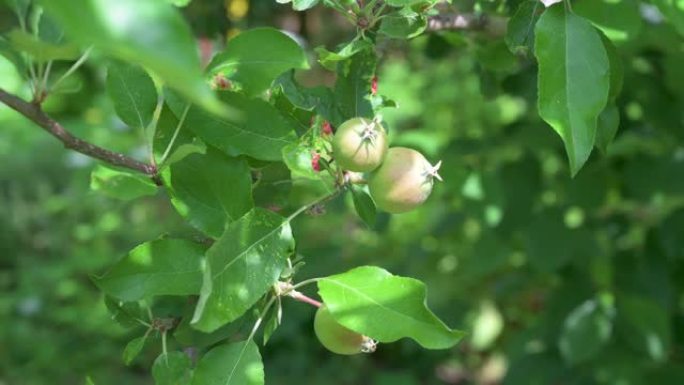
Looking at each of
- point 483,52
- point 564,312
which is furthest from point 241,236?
point 564,312

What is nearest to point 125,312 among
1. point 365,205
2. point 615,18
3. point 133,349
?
point 133,349

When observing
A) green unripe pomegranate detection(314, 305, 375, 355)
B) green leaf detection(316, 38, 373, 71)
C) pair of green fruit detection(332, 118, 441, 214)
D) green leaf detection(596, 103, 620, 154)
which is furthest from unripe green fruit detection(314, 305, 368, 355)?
green leaf detection(596, 103, 620, 154)

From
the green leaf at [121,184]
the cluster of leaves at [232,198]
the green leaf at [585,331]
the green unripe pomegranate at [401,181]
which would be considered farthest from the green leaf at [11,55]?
the green leaf at [585,331]

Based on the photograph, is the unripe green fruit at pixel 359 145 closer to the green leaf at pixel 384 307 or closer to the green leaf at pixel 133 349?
the green leaf at pixel 384 307

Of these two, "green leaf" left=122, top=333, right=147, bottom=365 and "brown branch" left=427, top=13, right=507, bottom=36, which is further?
"brown branch" left=427, top=13, right=507, bottom=36

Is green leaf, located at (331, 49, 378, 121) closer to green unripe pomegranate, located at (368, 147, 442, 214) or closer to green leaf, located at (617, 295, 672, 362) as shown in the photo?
green unripe pomegranate, located at (368, 147, 442, 214)

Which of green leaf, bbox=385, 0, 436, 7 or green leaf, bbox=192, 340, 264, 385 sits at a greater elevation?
green leaf, bbox=385, 0, 436, 7

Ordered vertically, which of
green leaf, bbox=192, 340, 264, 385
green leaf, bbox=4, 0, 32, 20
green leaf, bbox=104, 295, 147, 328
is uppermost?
green leaf, bbox=4, 0, 32, 20
